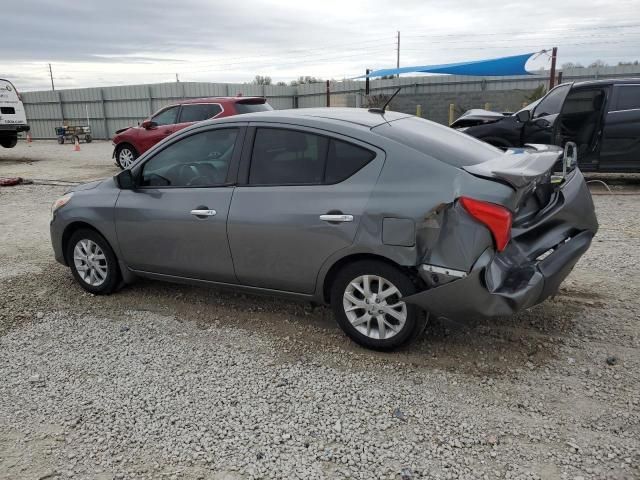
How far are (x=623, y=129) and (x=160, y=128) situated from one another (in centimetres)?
967

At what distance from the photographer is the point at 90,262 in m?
4.88

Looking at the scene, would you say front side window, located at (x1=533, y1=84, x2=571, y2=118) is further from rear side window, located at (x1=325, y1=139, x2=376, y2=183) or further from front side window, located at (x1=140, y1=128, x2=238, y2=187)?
front side window, located at (x1=140, y1=128, x2=238, y2=187)

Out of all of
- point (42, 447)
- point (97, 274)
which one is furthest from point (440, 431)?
point (97, 274)

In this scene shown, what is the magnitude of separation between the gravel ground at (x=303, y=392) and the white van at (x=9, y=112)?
44.2ft

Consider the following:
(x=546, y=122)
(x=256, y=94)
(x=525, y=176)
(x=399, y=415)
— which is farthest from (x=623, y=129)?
(x=256, y=94)

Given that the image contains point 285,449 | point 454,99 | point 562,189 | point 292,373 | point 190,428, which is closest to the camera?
point 285,449

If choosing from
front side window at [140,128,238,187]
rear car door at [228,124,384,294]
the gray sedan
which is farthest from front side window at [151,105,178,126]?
rear car door at [228,124,384,294]

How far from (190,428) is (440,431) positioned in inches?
53.2

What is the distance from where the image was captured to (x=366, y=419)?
3.00m

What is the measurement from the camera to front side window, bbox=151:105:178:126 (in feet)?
42.4

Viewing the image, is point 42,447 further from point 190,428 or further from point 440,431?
point 440,431

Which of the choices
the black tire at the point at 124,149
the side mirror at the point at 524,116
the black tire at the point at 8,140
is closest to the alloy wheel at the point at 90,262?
the side mirror at the point at 524,116

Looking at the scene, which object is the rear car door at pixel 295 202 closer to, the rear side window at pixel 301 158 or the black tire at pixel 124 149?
the rear side window at pixel 301 158

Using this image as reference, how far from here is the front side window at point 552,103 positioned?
A: 9094 mm
